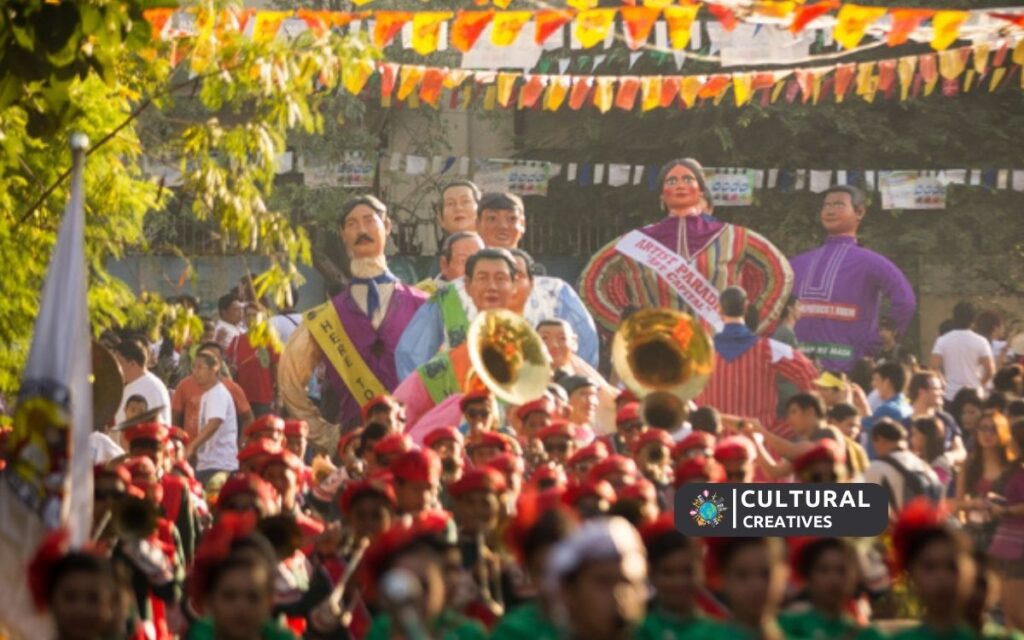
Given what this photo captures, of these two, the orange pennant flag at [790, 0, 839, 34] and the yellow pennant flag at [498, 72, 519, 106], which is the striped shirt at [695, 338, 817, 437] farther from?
the yellow pennant flag at [498, 72, 519, 106]

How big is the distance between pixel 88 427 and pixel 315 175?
18.2 m

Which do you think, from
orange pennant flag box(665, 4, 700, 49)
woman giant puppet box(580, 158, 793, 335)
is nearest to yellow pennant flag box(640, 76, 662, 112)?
woman giant puppet box(580, 158, 793, 335)

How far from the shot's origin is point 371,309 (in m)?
16.3

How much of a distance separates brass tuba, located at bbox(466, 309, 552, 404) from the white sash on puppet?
2525mm

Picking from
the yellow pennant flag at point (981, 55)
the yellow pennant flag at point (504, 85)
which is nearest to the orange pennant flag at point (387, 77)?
the yellow pennant flag at point (504, 85)

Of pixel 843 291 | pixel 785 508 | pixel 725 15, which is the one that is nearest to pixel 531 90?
pixel 843 291

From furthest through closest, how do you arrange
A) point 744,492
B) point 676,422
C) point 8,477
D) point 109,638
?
point 676,422 < point 744,492 < point 8,477 < point 109,638

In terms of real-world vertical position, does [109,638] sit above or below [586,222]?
below

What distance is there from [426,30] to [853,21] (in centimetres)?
311

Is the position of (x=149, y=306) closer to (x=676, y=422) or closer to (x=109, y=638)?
(x=676, y=422)

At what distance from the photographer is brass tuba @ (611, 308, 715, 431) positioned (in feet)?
47.5

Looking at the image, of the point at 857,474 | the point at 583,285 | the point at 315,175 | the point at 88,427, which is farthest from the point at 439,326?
the point at 315,175

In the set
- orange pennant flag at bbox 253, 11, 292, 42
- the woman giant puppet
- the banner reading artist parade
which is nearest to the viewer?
the banner reading artist parade

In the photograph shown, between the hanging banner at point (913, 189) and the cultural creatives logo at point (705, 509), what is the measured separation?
536 inches
